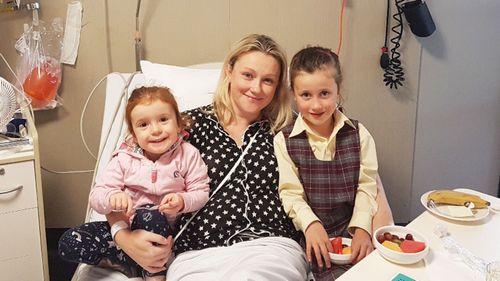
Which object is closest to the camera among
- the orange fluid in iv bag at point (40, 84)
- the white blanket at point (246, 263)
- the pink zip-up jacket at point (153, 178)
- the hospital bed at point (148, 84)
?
the white blanket at point (246, 263)

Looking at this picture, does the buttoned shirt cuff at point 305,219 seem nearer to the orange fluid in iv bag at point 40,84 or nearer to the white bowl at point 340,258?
the white bowl at point 340,258

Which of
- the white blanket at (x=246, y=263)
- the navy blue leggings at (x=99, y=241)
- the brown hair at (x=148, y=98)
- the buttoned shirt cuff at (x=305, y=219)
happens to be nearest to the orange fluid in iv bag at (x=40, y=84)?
the brown hair at (x=148, y=98)

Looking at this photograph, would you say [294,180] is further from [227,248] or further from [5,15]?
[5,15]

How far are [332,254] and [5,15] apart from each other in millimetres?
1757

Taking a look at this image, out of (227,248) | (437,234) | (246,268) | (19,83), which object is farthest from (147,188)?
(19,83)

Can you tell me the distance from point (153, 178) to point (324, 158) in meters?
0.56

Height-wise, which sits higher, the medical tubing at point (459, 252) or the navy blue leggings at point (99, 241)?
the medical tubing at point (459, 252)

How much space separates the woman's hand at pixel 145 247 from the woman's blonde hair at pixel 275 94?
1.63 ft

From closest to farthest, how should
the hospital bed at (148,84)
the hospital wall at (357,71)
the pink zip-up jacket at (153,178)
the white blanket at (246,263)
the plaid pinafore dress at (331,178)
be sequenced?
the white blanket at (246,263), the pink zip-up jacket at (153,178), the plaid pinafore dress at (331,178), the hospital bed at (148,84), the hospital wall at (357,71)

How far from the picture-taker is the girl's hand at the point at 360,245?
1.44 m

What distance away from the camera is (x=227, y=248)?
4.82ft

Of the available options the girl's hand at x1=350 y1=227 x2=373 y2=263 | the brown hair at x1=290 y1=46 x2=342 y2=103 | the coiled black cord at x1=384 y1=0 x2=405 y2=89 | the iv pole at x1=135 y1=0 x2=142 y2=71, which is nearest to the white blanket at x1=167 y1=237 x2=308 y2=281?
the girl's hand at x1=350 y1=227 x2=373 y2=263

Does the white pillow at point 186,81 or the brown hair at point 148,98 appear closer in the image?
the brown hair at point 148,98

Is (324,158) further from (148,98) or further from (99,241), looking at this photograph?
(99,241)
